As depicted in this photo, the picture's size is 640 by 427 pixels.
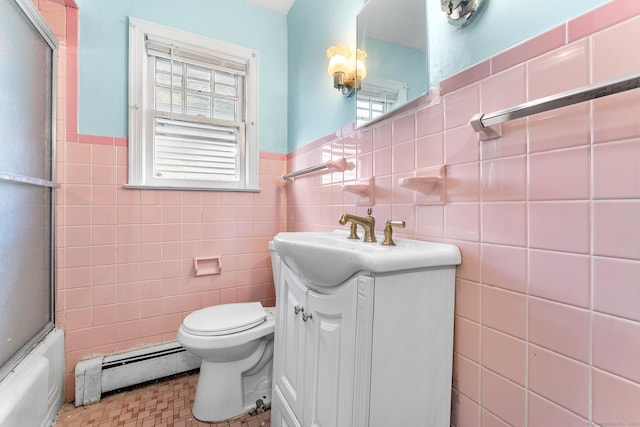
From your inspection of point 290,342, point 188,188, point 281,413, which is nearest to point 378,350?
point 290,342

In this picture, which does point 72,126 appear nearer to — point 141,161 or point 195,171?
point 141,161

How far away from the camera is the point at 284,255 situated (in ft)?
3.08

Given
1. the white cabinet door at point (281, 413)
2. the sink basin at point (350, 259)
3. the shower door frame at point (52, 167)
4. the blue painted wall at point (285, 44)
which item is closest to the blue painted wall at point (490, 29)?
the blue painted wall at point (285, 44)

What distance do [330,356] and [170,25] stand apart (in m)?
2.00

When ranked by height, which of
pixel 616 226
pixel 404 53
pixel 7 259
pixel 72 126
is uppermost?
pixel 404 53

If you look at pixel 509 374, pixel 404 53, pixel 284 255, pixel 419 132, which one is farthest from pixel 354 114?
pixel 509 374

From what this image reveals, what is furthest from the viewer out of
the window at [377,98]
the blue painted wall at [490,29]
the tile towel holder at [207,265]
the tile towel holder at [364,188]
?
the tile towel holder at [207,265]

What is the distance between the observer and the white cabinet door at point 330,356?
0.69 m

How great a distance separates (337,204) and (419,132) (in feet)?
1.88

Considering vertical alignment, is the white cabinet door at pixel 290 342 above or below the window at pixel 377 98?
below

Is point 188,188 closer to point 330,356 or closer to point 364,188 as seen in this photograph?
point 364,188

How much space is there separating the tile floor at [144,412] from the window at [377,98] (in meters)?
1.49

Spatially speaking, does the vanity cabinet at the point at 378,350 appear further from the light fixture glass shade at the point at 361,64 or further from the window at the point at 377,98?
the light fixture glass shade at the point at 361,64

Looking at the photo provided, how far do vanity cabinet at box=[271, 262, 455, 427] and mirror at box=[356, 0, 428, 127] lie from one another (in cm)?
68
